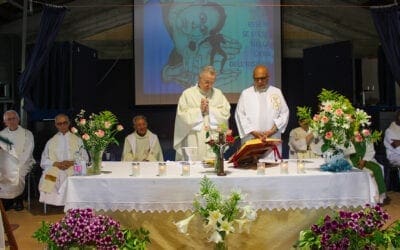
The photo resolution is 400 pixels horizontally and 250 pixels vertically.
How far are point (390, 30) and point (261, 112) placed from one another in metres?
3.01

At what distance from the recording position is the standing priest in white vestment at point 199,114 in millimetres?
5277

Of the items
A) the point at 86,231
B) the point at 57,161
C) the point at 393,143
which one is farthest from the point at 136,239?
the point at 393,143

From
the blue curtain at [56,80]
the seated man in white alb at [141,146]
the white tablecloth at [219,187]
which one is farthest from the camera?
the blue curtain at [56,80]

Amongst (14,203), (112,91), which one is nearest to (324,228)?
(14,203)

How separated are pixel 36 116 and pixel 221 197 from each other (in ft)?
17.0

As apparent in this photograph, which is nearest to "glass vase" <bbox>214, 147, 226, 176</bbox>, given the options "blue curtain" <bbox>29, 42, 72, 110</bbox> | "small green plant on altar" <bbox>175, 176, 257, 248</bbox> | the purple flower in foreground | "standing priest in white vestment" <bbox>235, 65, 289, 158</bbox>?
"small green plant on altar" <bbox>175, 176, 257, 248</bbox>

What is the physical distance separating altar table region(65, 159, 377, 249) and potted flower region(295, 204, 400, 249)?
240mm

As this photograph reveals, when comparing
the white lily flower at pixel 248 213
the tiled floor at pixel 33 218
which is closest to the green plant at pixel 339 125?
the white lily flower at pixel 248 213

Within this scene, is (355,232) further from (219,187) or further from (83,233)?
(83,233)

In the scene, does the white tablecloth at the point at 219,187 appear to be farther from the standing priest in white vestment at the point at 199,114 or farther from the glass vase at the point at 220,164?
the standing priest in white vestment at the point at 199,114

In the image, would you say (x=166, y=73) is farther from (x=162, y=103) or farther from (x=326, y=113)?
(x=326, y=113)

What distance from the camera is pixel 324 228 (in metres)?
3.72

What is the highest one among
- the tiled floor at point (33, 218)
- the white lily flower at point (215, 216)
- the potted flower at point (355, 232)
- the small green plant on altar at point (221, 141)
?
the small green plant on altar at point (221, 141)

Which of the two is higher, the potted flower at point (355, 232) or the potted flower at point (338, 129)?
the potted flower at point (338, 129)
